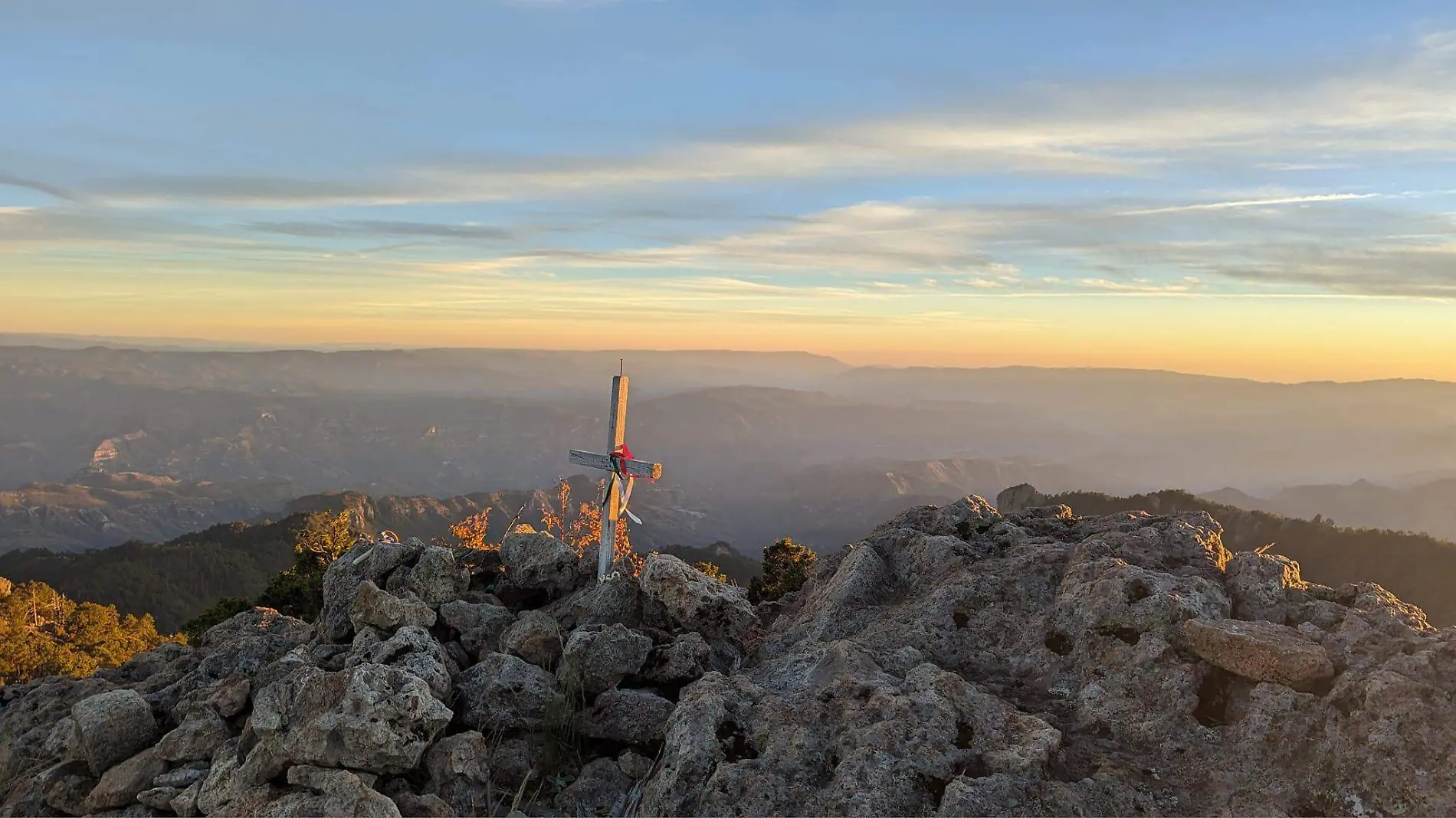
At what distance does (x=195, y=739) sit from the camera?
37.4 ft

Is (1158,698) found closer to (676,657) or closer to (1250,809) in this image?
(1250,809)

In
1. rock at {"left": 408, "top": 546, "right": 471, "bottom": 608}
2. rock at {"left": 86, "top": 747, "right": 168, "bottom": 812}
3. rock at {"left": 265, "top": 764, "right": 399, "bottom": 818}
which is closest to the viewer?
rock at {"left": 265, "top": 764, "right": 399, "bottom": 818}

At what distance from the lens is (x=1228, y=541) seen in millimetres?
72938

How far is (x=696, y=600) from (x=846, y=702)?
179 inches

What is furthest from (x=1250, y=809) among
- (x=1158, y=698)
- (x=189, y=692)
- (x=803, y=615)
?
(x=189, y=692)

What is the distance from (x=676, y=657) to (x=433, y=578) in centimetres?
556

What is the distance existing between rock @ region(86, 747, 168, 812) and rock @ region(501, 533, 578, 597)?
6503 mm

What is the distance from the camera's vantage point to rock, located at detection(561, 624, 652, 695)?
39.7 feet

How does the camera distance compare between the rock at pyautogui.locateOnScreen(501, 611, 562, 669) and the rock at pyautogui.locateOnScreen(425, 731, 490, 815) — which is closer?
the rock at pyautogui.locateOnScreen(425, 731, 490, 815)

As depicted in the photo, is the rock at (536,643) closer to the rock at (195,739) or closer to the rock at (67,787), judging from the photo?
the rock at (195,739)

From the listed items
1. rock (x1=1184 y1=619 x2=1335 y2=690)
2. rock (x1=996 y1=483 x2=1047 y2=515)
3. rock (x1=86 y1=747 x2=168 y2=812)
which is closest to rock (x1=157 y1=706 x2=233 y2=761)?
rock (x1=86 y1=747 x2=168 y2=812)

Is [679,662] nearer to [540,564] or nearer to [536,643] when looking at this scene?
[536,643]

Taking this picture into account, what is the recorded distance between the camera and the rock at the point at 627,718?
36.9 ft

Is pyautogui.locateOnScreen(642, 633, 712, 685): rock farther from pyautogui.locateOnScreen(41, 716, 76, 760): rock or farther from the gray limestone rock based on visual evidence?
pyautogui.locateOnScreen(41, 716, 76, 760): rock
